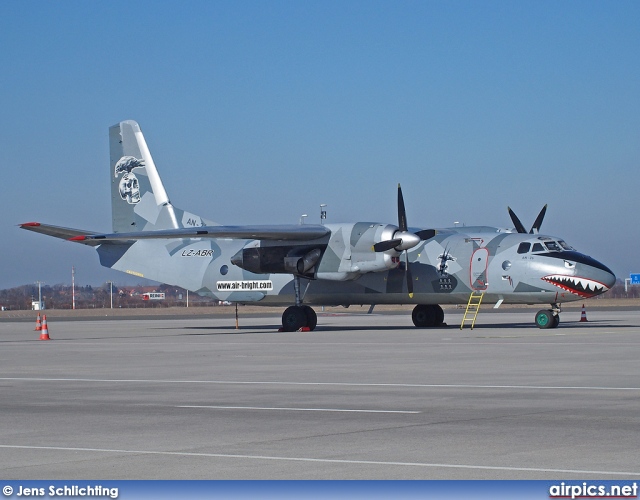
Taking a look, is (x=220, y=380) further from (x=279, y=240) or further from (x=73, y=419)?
(x=279, y=240)

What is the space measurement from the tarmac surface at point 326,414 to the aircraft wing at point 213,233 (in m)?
10.9

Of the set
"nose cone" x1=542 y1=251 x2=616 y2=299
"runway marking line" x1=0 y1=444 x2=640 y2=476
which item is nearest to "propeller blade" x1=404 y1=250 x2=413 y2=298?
"nose cone" x1=542 y1=251 x2=616 y2=299

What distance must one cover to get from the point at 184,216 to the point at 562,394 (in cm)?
3066

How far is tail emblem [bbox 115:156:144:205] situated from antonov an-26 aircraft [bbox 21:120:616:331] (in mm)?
2461

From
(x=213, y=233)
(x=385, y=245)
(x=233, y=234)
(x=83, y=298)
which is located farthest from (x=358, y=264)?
(x=83, y=298)

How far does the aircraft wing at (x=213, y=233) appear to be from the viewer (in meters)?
35.8

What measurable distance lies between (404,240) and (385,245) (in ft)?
2.37

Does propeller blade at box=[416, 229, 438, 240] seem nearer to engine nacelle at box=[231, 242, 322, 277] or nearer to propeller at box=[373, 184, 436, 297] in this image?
propeller at box=[373, 184, 436, 297]

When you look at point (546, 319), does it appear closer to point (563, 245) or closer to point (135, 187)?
point (563, 245)

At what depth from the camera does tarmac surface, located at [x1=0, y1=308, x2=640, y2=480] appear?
912 centimetres

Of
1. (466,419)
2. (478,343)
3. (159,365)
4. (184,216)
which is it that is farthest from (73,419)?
(184,216)

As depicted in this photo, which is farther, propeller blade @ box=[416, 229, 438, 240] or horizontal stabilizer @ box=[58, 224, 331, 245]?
propeller blade @ box=[416, 229, 438, 240]

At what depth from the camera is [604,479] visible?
8.15 meters

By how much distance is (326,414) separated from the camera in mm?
12891
